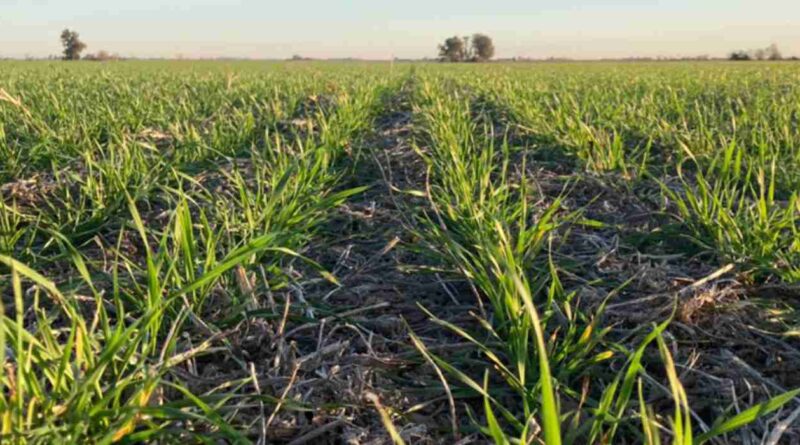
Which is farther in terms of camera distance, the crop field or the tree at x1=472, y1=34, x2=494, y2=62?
the tree at x1=472, y1=34, x2=494, y2=62

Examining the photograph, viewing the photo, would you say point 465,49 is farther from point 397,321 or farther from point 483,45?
point 397,321

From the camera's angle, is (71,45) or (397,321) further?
(71,45)

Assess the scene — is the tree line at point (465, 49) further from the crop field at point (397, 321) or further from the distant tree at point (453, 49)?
the crop field at point (397, 321)

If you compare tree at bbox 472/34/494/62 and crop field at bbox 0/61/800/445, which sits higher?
tree at bbox 472/34/494/62

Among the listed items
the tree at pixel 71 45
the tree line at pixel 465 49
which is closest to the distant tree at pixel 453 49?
the tree line at pixel 465 49

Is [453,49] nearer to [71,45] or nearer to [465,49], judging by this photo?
[465,49]

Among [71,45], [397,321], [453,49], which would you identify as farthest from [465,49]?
[397,321]

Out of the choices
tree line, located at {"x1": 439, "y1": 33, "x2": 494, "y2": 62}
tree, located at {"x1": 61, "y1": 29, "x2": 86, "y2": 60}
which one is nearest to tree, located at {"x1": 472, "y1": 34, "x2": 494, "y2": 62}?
tree line, located at {"x1": 439, "y1": 33, "x2": 494, "y2": 62}

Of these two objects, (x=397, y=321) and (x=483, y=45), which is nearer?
(x=397, y=321)

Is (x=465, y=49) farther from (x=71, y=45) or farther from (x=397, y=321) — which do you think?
(x=397, y=321)

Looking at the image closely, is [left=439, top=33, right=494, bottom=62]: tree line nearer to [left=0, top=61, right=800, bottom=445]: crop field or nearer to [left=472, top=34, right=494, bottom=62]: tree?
[left=472, top=34, right=494, bottom=62]: tree

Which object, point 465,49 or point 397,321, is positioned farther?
point 465,49

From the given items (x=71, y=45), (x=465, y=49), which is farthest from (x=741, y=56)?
(x=71, y=45)

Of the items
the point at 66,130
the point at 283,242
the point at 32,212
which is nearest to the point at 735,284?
the point at 283,242
